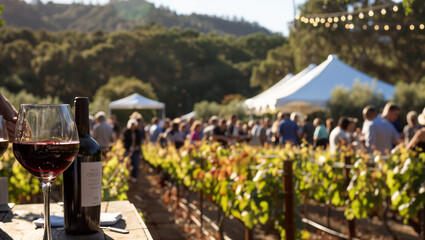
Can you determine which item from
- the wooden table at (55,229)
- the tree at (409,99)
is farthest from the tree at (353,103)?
the wooden table at (55,229)

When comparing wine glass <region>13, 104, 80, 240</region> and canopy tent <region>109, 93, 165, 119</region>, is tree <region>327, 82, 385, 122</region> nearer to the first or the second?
canopy tent <region>109, 93, 165, 119</region>

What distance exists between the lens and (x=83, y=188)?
1348mm

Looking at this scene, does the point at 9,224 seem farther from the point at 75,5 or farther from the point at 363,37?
the point at 75,5

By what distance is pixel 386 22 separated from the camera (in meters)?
31.8

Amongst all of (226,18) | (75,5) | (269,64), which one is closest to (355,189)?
(269,64)

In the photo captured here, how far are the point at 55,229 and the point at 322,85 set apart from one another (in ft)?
37.8

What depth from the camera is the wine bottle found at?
1345 millimetres

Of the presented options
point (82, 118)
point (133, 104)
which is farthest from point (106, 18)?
point (82, 118)

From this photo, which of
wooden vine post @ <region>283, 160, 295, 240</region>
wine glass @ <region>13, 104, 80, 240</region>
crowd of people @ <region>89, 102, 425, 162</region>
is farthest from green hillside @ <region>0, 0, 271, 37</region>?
wine glass @ <region>13, 104, 80, 240</region>

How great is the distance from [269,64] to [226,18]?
5304 cm

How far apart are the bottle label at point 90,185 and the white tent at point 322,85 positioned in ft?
35.1

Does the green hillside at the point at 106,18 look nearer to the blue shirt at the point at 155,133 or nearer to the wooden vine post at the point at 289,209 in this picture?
the blue shirt at the point at 155,133

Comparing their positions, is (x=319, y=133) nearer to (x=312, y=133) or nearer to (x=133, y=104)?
(x=312, y=133)

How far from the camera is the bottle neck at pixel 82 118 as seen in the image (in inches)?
54.4
